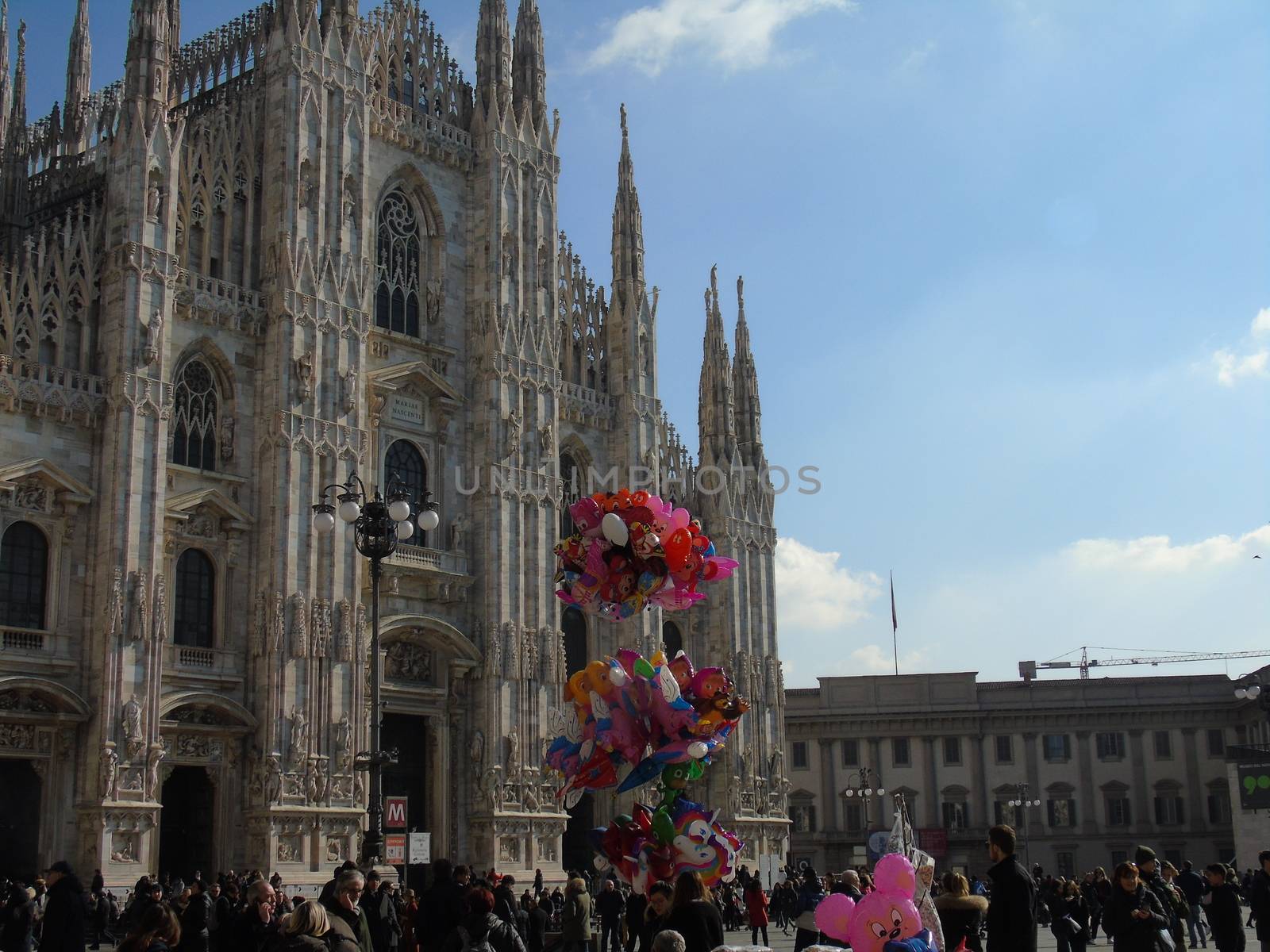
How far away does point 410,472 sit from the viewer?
129ft

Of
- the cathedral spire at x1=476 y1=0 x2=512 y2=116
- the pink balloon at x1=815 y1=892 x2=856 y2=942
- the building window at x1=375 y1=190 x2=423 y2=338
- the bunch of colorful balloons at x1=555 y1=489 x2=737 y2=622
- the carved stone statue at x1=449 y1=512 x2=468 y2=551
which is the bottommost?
the pink balloon at x1=815 y1=892 x2=856 y2=942

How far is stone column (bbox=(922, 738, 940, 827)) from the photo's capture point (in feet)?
237

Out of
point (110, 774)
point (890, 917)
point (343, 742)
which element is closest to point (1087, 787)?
point (343, 742)

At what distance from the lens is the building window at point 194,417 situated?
34.5m

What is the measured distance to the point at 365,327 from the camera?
3759 centimetres

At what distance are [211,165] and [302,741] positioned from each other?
1333 cm

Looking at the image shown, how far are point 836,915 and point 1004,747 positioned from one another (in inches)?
2567

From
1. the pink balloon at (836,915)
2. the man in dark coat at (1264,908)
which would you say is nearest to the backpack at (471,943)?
the pink balloon at (836,915)

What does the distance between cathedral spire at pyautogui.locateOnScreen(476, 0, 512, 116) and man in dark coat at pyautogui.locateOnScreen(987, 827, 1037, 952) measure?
113ft

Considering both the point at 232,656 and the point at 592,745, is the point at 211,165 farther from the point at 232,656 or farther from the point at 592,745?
the point at 592,745

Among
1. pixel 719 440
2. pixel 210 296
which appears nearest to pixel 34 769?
pixel 210 296

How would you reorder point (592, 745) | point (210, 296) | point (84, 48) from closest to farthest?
point (592, 745)
point (210, 296)
point (84, 48)

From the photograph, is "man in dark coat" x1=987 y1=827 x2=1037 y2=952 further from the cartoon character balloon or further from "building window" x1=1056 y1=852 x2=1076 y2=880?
"building window" x1=1056 y1=852 x2=1076 y2=880

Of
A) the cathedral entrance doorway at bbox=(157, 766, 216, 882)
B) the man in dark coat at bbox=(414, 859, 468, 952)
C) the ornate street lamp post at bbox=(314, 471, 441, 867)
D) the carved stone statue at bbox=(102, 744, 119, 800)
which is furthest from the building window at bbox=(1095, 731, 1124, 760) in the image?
the man in dark coat at bbox=(414, 859, 468, 952)
